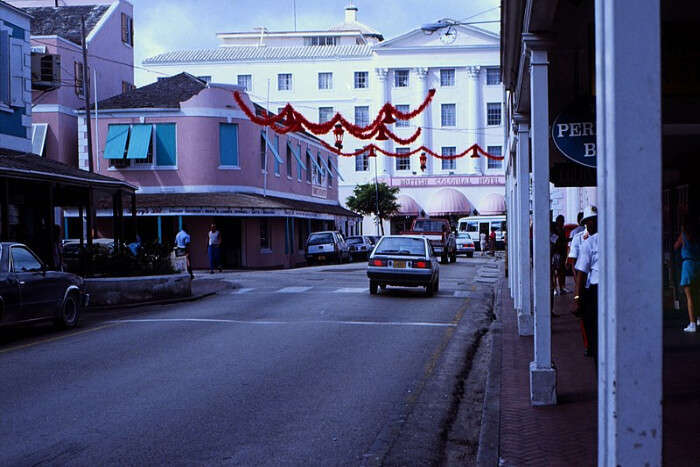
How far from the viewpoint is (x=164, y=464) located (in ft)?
20.2

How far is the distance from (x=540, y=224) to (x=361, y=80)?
68457 millimetres

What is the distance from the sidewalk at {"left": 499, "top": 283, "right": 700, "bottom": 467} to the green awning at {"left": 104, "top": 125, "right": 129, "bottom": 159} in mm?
28743

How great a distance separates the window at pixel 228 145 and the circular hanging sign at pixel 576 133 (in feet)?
103

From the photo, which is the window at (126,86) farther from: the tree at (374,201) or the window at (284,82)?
the window at (284,82)

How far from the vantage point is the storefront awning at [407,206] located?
229 feet

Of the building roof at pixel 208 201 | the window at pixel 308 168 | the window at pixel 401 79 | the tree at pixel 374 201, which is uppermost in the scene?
the window at pixel 401 79

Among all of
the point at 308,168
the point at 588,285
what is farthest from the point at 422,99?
the point at 588,285

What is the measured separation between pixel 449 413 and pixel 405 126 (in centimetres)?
6538

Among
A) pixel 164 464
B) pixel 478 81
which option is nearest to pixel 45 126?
pixel 164 464

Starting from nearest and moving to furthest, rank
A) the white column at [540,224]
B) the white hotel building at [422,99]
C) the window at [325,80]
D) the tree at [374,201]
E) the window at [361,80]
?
the white column at [540,224] < the tree at [374,201] < the white hotel building at [422,99] < the window at [361,80] < the window at [325,80]

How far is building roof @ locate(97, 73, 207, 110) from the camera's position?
38.9 m

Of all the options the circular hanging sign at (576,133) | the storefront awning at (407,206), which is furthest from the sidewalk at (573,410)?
the storefront awning at (407,206)

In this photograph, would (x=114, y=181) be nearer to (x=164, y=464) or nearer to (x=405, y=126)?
(x=164, y=464)

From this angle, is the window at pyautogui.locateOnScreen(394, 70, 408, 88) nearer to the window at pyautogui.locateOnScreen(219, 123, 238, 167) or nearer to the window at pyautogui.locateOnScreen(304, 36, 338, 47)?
the window at pyautogui.locateOnScreen(304, 36, 338, 47)
